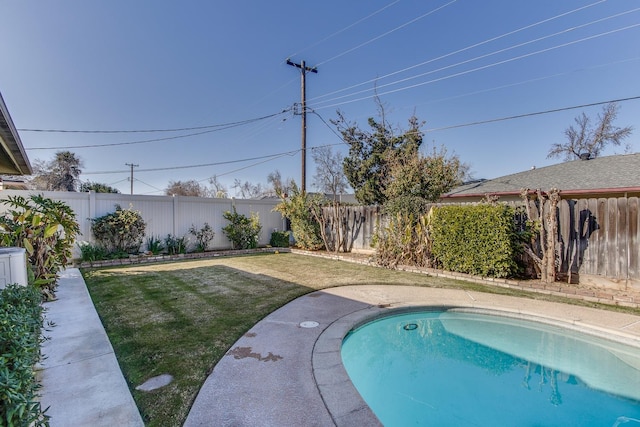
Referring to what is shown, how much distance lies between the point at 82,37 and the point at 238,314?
39.3 feet

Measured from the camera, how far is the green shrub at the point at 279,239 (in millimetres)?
12953

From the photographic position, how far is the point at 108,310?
4969 millimetres

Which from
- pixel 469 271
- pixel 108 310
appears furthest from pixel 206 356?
pixel 469 271

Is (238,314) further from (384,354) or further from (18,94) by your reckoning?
(18,94)

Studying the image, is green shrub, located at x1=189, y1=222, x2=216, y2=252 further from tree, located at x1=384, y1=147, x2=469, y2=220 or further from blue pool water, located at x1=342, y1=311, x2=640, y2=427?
blue pool water, located at x1=342, y1=311, x2=640, y2=427

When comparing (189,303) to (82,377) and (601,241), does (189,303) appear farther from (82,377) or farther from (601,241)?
(601,241)

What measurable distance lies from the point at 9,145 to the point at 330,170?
2725 centimetres

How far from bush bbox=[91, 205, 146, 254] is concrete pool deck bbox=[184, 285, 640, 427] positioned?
687 cm

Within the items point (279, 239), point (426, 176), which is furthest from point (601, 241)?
point (279, 239)

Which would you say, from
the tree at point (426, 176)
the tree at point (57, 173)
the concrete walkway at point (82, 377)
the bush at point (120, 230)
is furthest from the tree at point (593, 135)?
the tree at point (57, 173)

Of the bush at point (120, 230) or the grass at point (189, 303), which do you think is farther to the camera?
the bush at point (120, 230)

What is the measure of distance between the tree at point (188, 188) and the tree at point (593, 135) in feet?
118

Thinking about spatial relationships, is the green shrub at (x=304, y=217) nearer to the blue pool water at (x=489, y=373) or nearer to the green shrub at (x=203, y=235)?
the green shrub at (x=203, y=235)

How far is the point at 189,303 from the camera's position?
17.6ft
